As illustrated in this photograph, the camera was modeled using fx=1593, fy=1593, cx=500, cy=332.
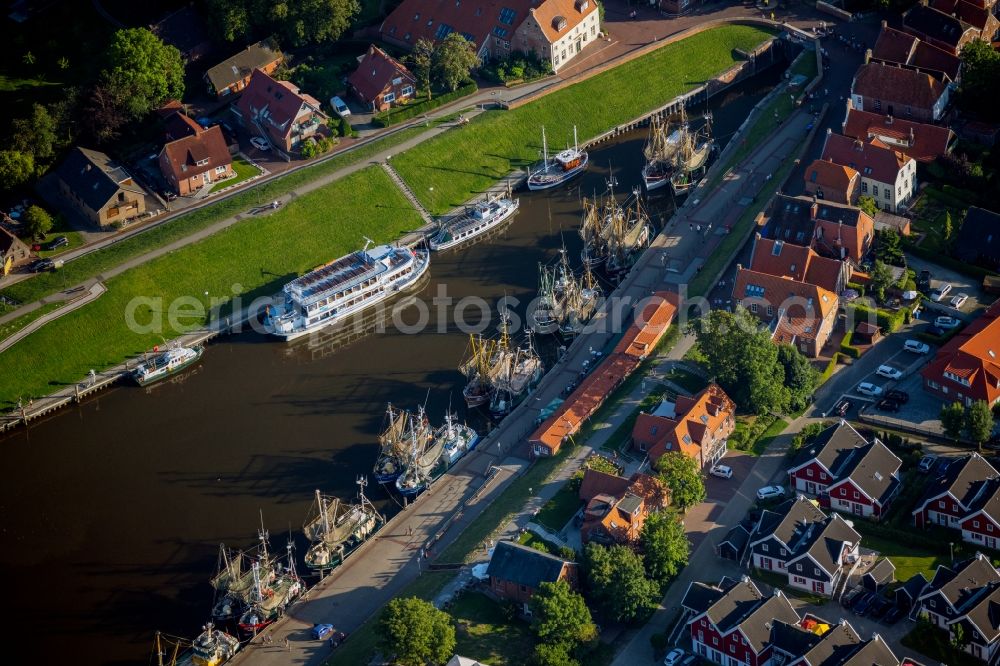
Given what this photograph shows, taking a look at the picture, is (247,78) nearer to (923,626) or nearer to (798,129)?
(798,129)

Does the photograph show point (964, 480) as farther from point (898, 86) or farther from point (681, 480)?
point (898, 86)

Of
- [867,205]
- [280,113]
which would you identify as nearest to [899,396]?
[867,205]

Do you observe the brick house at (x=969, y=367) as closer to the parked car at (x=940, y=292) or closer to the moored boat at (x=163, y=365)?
the parked car at (x=940, y=292)

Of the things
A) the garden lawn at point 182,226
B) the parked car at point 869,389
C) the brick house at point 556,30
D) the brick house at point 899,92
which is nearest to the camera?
the parked car at point 869,389

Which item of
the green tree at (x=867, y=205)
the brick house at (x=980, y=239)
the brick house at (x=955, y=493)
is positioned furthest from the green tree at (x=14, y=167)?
the brick house at (x=955, y=493)

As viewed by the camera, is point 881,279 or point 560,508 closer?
point 560,508

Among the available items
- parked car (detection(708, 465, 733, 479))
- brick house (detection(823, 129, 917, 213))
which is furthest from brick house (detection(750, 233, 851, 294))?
parked car (detection(708, 465, 733, 479))

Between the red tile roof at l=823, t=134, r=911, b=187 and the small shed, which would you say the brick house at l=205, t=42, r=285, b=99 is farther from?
the small shed
